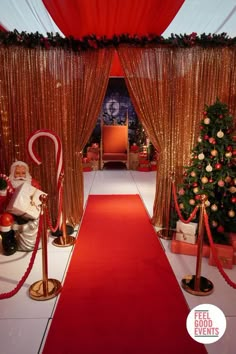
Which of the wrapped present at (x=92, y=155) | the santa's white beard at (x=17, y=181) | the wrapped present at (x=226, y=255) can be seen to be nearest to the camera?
the wrapped present at (x=226, y=255)

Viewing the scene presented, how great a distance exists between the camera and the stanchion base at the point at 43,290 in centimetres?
271

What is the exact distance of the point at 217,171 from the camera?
3.60 m

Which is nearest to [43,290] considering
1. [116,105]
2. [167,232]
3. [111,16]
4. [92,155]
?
[167,232]

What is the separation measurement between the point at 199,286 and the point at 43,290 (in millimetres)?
1510

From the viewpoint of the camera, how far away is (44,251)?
2748 mm

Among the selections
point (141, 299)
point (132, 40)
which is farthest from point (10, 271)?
point (132, 40)

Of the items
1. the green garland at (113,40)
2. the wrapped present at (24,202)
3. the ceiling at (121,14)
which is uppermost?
the ceiling at (121,14)

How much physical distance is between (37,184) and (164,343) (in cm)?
258

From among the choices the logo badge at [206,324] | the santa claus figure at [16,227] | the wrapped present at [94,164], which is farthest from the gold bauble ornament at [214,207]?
the wrapped present at [94,164]

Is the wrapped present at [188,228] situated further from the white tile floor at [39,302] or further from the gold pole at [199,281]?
the gold pole at [199,281]

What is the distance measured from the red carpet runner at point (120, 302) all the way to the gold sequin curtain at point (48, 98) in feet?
4.59

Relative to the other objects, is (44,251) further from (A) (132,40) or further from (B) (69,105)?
(A) (132,40)

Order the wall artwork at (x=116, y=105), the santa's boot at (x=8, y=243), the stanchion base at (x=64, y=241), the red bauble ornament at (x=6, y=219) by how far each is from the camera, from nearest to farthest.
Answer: the red bauble ornament at (x=6, y=219)
the santa's boot at (x=8, y=243)
the stanchion base at (x=64, y=241)
the wall artwork at (x=116, y=105)

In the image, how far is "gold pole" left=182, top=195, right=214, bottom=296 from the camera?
8.97 ft
